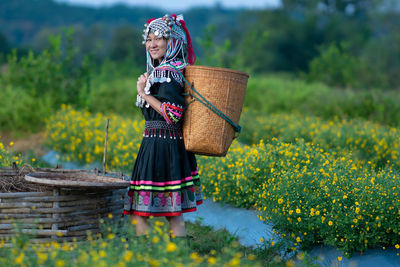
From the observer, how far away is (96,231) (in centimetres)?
345

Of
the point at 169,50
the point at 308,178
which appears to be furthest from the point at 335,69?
the point at 169,50

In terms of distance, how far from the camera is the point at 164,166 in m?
3.30

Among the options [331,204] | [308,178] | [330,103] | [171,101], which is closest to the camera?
A: [171,101]

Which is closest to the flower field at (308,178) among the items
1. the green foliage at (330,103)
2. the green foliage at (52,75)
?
the green foliage at (330,103)

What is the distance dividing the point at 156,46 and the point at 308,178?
5.43ft

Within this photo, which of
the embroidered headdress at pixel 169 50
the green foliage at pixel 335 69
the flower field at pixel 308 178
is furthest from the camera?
the green foliage at pixel 335 69

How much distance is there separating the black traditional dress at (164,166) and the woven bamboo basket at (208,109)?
0.09 meters

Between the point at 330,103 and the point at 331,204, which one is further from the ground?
the point at 330,103

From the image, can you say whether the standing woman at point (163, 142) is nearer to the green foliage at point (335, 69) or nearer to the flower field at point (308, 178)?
the flower field at point (308, 178)

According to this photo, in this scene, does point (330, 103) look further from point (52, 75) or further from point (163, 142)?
point (163, 142)

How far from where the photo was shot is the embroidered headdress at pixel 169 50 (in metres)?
3.27

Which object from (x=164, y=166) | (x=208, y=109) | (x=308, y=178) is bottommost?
(x=308, y=178)

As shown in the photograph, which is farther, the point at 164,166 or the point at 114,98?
the point at 114,98

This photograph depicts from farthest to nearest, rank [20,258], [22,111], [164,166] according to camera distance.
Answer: [22,111]
[164,166]
[20,258]
